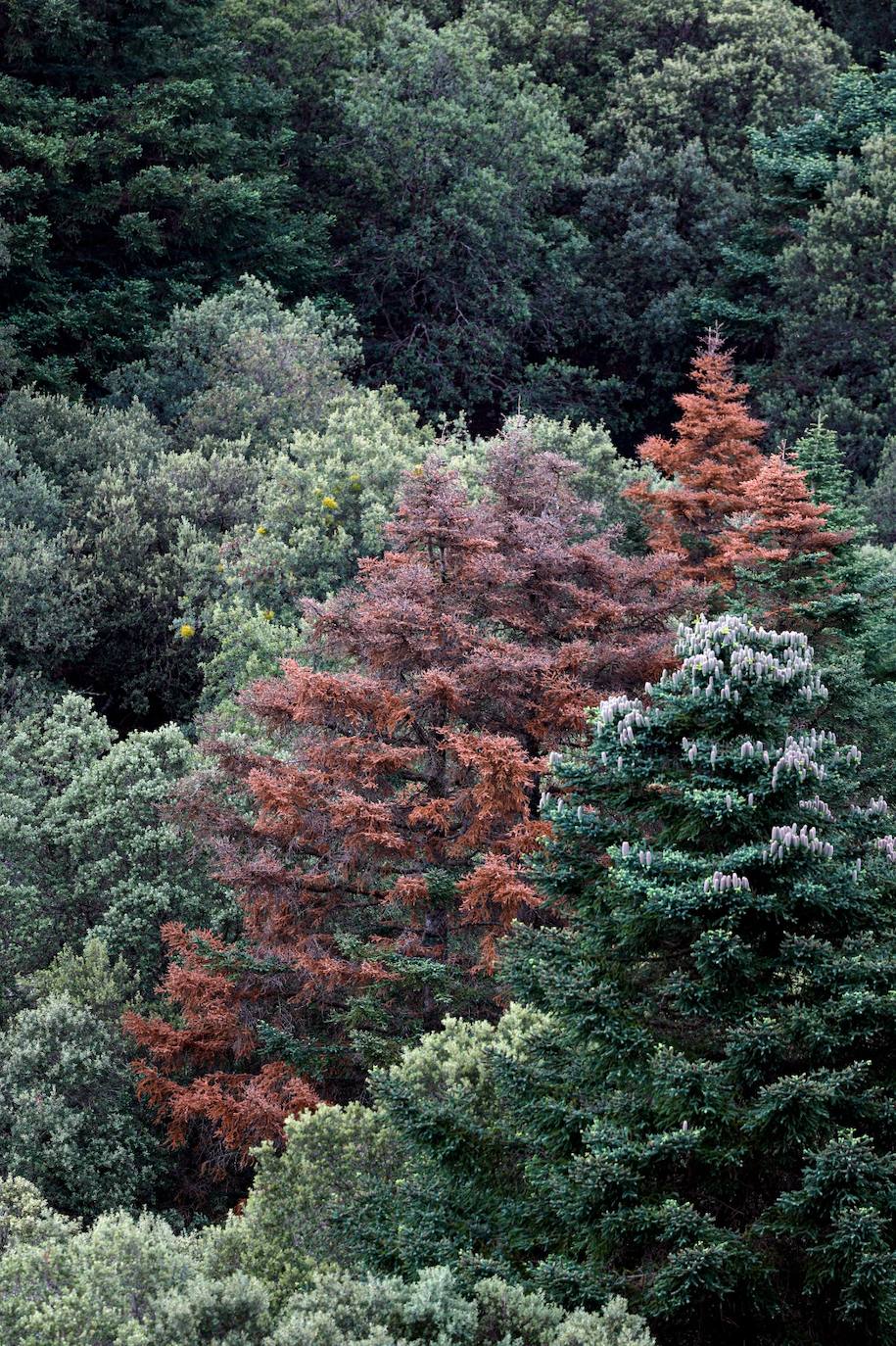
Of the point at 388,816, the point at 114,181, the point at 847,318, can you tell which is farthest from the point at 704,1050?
the point at 847,318

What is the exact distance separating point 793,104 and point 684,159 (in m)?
3.40

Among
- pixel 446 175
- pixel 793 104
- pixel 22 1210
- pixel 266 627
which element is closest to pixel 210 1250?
pixel 22 1210

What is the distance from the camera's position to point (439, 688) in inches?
488

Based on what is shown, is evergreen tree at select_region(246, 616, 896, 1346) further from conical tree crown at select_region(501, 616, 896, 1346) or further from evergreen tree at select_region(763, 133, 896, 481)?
evergreen tree at select_region(763, 133, 896, 481)

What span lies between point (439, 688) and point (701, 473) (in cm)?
1019

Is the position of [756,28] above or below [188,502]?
above

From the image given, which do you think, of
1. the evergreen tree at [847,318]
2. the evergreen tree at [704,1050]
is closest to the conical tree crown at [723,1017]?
the evergreen tree at [704,1050]

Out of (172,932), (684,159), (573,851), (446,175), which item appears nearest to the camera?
(573,851)

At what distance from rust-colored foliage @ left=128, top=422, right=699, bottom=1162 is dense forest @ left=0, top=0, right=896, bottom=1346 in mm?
61

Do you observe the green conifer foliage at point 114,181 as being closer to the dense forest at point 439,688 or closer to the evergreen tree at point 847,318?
the dense forest at point 439,688

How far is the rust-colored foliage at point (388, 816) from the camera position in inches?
480

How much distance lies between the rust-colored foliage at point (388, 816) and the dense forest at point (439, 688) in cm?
6

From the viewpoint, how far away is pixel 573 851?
825 cm

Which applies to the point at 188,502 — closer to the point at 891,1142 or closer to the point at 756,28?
the point at 891,1142
